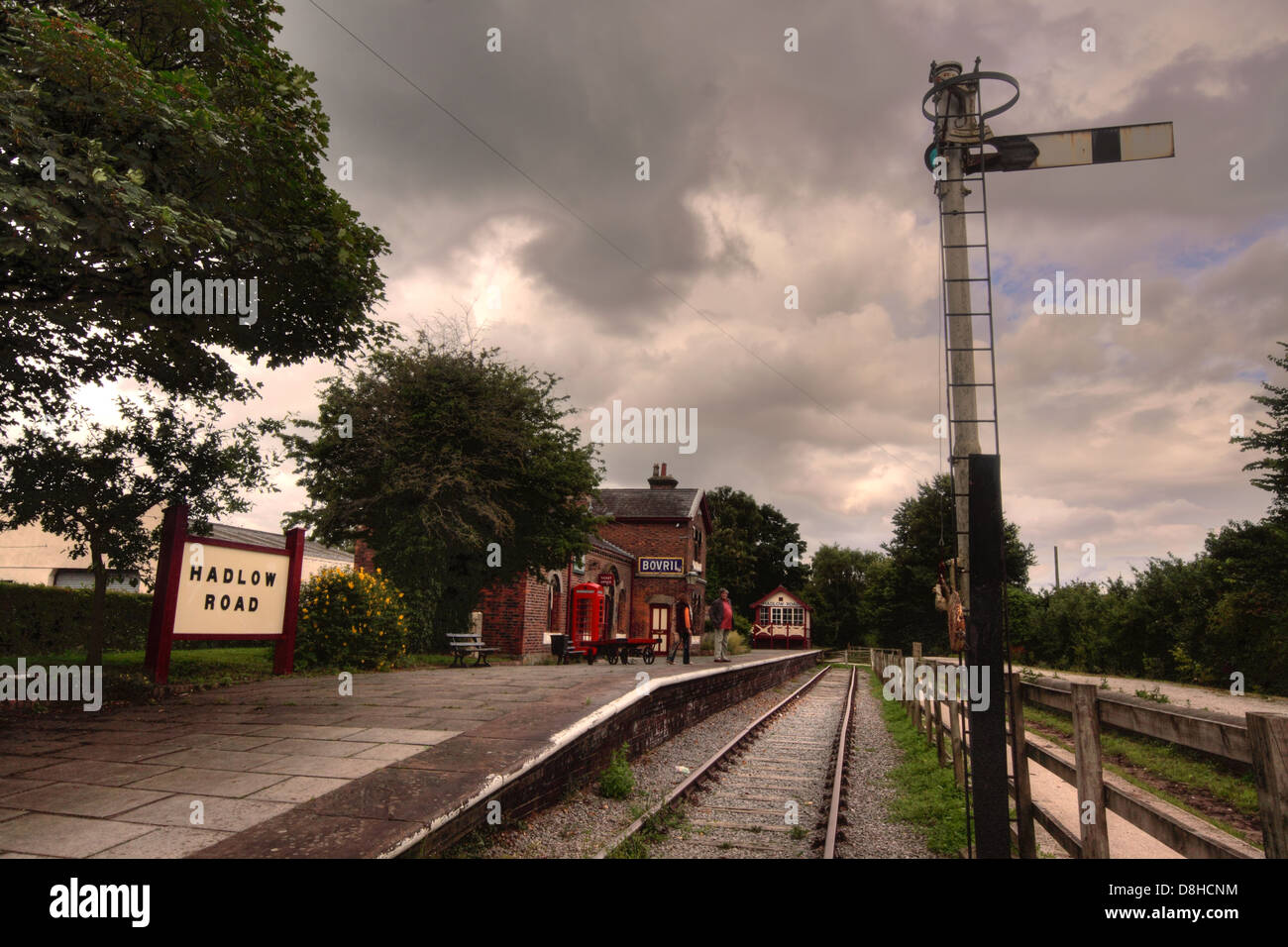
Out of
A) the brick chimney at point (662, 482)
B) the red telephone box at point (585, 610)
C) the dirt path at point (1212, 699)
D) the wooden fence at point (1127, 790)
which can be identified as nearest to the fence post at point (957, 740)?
the wooden fence at point (1127, 790)

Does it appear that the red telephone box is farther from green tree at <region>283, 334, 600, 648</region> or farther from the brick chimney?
the brick chimney

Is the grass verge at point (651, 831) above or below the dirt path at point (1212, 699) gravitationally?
above

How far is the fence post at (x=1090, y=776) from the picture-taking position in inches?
147

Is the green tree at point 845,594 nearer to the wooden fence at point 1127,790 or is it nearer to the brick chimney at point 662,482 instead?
the brick chimney at point 662,482

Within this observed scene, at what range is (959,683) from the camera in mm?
4723

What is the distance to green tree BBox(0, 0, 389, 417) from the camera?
4914 millimetres

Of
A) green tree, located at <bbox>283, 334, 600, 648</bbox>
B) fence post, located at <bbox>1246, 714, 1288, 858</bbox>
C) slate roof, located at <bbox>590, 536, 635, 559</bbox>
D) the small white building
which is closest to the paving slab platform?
fence post, located at <bbox>1246, 714, 1288, 858</bbox>

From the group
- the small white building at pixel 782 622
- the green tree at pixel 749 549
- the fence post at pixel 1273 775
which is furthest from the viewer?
the green tree at pixel 749 549

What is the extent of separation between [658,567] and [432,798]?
29.2 m

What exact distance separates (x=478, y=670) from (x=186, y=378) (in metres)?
6.80

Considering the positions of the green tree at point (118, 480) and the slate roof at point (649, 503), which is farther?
the slate roof at point (649, 503)

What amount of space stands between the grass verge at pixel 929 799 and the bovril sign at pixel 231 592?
7896mm

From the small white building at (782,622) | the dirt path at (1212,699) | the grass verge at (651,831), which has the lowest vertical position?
the small white building at (782,622)
